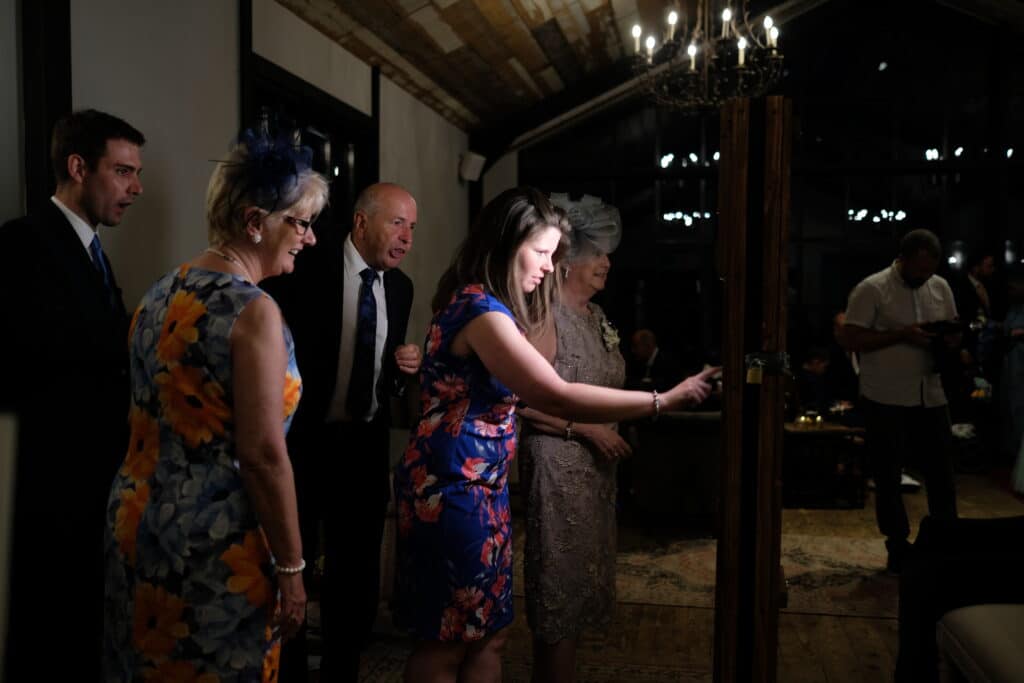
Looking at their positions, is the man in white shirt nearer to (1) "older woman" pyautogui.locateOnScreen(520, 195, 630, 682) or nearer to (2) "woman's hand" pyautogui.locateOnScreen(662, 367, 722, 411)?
(1) "older woman" pyautogui.locateOnScreen(520, 195, 630, 682)

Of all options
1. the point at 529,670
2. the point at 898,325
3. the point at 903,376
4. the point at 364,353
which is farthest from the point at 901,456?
the point at 364,353

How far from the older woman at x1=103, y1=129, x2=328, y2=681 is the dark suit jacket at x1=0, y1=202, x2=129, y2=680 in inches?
24.0

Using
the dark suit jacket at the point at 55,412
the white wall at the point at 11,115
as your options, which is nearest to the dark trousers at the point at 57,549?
the dark suit jacket at the point at 55,412

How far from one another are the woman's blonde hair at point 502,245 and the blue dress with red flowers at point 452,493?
8 centimetres

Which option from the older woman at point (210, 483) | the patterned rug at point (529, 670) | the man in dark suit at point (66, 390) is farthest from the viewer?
the patterned rug at point (529, 670)

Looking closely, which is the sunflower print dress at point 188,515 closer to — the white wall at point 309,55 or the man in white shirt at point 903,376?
the white wall at point 309,55

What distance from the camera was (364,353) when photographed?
8.96 feet

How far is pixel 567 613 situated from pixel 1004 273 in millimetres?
6401

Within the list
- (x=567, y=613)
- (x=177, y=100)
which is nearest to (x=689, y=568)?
(x=567, y=613)

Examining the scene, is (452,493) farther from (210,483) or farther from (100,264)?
(100,264)

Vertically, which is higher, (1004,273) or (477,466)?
(1004,273)

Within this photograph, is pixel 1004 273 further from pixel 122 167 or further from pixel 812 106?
pixel 122 167

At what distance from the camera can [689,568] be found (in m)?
4.32

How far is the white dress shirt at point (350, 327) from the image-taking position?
2.70m
